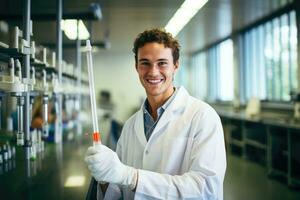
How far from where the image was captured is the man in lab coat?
111cm

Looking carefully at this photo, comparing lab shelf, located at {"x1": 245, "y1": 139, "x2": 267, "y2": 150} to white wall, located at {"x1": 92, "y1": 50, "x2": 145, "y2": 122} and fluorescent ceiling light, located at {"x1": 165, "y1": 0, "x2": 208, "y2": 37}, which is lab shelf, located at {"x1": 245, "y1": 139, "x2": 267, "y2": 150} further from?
white wall, located at {"x1": 92, "y1": 50, "x2": 145, "y2": 122}

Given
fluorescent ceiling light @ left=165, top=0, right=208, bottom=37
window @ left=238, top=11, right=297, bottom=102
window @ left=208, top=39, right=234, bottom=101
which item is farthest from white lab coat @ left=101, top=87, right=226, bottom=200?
window @ left=208, top=39, right=234, bottom=101

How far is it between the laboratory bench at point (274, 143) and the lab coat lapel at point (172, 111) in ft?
9.12

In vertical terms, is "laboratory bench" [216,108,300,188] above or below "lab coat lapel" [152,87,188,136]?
below

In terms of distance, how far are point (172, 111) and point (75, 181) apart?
655 mm

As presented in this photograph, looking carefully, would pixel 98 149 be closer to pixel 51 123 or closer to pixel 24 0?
pixel 24 0

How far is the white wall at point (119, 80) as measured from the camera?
1117 centimetres

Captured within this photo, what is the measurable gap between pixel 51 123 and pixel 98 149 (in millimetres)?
2695

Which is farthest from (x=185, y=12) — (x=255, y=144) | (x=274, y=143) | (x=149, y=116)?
(x=149, y=116)

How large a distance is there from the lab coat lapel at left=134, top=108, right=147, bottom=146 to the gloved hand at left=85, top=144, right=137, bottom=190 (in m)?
0.28

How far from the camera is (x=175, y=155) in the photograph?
126 cm

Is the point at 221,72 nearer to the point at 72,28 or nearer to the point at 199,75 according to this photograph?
the point at 199,75

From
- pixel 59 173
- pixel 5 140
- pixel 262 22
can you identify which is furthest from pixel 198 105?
pixel 262 22

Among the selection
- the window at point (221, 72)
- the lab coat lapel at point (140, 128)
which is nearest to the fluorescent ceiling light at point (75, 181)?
the lab coat lapel at point (140, 128)
